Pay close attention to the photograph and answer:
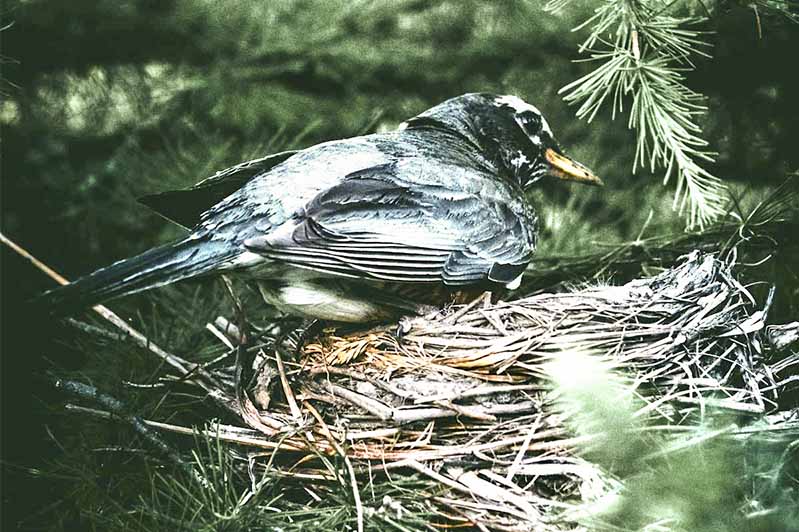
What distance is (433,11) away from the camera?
3.91 meters

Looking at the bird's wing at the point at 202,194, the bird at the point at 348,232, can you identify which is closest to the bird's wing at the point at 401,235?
the bird at the point at 348,232

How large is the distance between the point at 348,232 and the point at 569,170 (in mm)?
1154

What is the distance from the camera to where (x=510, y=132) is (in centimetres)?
347

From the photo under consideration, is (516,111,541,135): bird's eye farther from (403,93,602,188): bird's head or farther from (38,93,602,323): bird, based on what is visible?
(38,93,602,323): bird

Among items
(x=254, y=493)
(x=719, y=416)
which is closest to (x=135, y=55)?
(x=254, y=493)

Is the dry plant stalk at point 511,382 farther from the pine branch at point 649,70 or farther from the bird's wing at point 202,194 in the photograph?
the bird's wing at point 202,194

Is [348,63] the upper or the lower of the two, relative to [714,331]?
upper

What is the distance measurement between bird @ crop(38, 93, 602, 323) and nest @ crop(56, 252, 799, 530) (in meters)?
0.16

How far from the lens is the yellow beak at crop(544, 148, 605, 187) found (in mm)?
3400

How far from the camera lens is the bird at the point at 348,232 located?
8.32 feet

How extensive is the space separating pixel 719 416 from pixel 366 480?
3.01 feet

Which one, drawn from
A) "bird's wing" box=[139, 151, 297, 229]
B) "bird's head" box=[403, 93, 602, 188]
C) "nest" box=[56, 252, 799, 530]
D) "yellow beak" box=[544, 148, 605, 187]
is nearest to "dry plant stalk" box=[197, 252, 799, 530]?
"nest" box=[56, 252, 799, 530]

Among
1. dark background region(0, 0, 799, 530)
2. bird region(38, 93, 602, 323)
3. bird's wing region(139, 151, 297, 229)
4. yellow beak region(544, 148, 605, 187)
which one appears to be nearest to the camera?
bird region(38, 93, 602, 323)

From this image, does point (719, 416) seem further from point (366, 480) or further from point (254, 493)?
point (254, 493)
